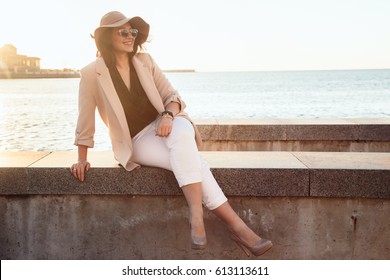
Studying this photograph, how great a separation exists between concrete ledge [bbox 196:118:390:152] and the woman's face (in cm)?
369

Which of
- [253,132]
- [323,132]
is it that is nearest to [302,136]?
[323,132]

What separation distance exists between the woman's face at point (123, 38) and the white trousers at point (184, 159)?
2.37 ft

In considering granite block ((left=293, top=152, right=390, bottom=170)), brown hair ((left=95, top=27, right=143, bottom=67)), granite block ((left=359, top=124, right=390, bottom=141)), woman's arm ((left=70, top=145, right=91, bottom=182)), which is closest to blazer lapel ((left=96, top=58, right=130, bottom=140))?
brown hair ((left=95, top=27, right=143, bottom=67))

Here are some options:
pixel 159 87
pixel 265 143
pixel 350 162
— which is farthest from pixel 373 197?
pixel 265 143

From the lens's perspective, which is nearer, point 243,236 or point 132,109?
point 243,236

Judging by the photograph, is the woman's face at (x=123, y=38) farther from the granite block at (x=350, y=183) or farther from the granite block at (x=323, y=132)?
the granite block at (x=323, y=132)

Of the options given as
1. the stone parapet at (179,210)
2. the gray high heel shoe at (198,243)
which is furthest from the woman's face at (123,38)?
the gray high heel shoe at (198,243)

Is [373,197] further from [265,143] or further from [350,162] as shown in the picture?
[265,143]

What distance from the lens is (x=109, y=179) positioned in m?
4.18

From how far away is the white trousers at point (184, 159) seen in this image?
12.3ft

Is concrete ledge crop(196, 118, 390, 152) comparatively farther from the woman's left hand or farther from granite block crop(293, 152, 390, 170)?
the woman's left hand

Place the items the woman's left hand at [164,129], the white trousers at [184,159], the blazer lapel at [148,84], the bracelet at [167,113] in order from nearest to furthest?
the white trousers at [184,159]
the woman's left hand at [164,129]
the bracelet at [167,113]
the blazer lapel at [148,84]

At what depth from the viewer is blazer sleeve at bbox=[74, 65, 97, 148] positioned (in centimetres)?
416

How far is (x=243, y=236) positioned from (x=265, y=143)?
13.4ft
